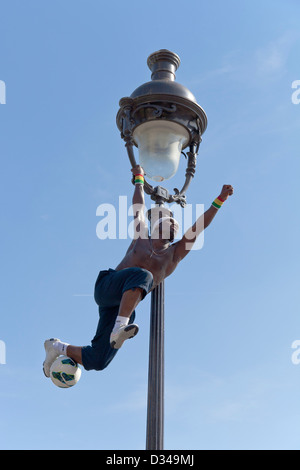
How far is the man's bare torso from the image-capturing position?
22.8ft

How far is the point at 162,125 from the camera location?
732cm

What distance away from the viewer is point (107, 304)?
690cm

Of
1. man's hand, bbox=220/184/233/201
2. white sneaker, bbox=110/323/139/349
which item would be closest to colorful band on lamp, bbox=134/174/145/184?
man's hand, bbox=220/184/233/201

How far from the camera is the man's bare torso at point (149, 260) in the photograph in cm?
694

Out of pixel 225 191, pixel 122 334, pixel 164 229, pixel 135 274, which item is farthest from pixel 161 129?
pixel 122 334

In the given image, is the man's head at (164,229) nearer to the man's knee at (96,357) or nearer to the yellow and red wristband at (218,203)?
the yellow and red wristband at (218,203)

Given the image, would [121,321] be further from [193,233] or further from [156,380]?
[193,233]

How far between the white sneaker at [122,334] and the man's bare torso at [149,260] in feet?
2.85

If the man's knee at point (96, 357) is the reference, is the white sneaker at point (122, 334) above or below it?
below

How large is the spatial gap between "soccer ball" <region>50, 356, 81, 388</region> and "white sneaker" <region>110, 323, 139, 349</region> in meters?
0.79

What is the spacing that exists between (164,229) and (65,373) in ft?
5.24

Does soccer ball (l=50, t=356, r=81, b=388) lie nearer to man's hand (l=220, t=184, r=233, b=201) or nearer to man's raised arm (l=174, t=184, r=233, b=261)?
man's raised arm (l=174, t=184, r=233, b=261)

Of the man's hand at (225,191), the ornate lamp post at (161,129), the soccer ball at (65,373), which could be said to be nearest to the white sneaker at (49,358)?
the soccer ball at (65,373)
